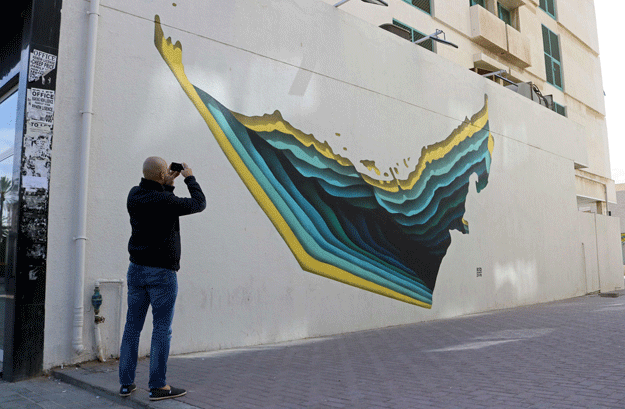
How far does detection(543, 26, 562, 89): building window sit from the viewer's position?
20641mm

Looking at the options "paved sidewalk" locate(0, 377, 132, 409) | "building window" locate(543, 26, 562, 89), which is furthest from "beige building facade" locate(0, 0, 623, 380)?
"building window" locate(543, 26, 562, 89)

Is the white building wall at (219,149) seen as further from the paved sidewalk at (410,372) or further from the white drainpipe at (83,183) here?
the paved sidewalk at (410,372)

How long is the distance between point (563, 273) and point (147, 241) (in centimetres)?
1348

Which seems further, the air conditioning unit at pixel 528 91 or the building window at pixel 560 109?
the building window at pixel 560 109

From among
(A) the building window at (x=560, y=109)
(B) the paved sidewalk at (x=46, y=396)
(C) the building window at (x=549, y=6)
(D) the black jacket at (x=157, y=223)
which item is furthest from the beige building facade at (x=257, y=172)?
(C) the building window at (x=549, y=6)

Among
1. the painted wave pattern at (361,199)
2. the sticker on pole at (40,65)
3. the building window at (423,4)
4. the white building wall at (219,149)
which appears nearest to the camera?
the sticker on pole at (40,65)

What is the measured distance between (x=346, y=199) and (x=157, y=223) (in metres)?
4.59

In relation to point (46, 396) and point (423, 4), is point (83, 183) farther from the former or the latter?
point (423, 4)

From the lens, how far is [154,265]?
4.09 metres

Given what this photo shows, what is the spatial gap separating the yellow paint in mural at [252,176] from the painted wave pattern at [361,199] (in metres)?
0.05

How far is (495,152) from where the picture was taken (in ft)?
40.8

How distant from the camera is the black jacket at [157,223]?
4.09m

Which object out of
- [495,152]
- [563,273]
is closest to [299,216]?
[495,152]

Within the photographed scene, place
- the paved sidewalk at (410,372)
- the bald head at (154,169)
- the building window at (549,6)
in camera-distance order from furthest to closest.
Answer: the building window at (549,6) → the bald head at (154,169) → the paved sidewalk at (410,372)
